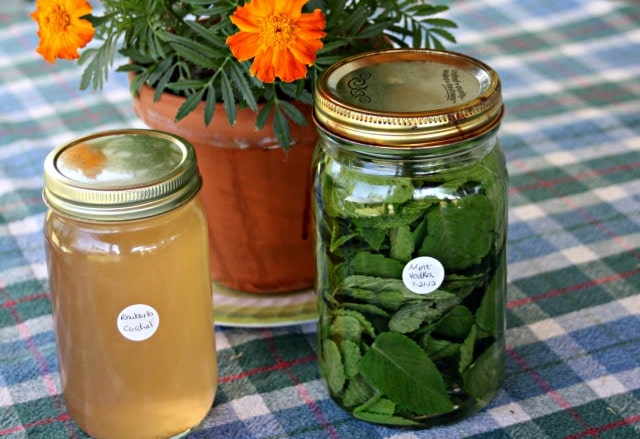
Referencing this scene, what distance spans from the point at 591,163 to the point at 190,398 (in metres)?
0.57

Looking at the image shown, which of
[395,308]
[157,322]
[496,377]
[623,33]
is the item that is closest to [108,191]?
[157,322]

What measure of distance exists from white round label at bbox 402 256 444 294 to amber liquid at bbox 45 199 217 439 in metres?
0.15

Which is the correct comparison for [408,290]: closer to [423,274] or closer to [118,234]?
[423,274]

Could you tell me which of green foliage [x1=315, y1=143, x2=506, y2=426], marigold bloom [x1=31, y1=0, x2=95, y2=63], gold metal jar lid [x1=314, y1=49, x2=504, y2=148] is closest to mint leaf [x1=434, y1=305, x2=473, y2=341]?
green foliage [x1=315, y1=143, x2=506, y2=426]

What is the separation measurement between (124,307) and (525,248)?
1.44ft

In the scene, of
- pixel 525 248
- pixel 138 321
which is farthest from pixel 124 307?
pixel 525 248

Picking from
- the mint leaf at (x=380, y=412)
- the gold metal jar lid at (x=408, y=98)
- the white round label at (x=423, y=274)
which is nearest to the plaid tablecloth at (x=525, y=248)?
the mint leaf at (x=380, y=412)

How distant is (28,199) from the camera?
100 cm

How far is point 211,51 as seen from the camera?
69 cm

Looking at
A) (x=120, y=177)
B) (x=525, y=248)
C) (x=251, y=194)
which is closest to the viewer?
(x=120, y=177)

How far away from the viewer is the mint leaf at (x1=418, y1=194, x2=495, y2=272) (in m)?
0.61

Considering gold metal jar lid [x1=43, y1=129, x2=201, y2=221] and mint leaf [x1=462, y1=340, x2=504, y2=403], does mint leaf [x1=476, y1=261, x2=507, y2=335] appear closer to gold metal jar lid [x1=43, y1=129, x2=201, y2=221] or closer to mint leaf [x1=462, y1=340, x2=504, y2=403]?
mint leaf [x1=462, y1=340, x2=504, y2=403]

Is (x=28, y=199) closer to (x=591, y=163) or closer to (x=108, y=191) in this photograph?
(x=108, y=191)

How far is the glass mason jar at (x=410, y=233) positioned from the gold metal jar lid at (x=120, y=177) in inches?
4.1
